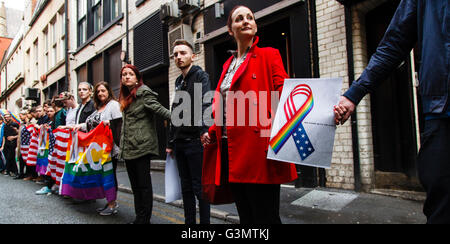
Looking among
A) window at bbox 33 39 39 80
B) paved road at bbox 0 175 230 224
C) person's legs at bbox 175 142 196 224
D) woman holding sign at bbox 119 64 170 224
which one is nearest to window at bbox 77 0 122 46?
paved road at bbox 0 175 230 224

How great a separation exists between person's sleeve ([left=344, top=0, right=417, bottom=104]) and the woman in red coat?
51cm

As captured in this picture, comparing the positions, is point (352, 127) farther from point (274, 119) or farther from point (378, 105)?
point (274, 119)

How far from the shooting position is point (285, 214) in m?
3.74

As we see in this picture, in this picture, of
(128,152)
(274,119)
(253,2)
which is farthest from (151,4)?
(274,119)

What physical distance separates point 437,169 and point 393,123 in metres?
3.85

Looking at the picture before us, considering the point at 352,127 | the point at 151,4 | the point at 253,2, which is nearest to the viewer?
the point at 352,127

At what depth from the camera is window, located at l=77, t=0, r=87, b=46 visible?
14425 millimetres

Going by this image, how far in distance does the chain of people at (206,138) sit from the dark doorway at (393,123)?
10.6 feet

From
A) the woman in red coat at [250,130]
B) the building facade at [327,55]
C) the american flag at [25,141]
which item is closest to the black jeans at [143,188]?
the woman in red coat at [250,130]

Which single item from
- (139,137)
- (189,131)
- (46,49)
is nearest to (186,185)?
(189,131)

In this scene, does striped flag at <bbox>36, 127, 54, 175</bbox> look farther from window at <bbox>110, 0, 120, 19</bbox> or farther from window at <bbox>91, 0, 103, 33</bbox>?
window at <bbox>91, 0, 103, 33</bbox>

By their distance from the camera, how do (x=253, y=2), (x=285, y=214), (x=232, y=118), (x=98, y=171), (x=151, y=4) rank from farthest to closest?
(x=151, y=4) < (x=253, y=2) < (x=98, y=171) < (x=285, y=214) < (x=232, y=118)

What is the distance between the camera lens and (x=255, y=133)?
1791mm
